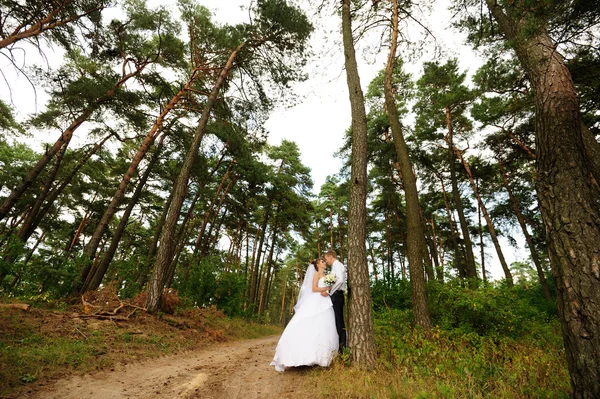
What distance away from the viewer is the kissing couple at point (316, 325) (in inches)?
175

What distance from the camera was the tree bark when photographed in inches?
100

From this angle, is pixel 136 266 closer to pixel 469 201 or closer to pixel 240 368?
pixel 240 368

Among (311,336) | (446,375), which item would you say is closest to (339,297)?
(311,336)

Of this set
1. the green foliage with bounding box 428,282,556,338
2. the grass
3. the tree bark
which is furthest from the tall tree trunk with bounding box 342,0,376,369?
the green foliage with bounding box 428,282,556,338

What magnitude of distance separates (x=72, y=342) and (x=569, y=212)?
316 inches

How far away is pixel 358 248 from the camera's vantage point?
515 centimetres

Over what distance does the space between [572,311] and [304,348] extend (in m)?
3.57

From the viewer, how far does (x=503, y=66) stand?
1018 cm

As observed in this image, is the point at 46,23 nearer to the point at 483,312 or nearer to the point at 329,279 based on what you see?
the point at 329,279

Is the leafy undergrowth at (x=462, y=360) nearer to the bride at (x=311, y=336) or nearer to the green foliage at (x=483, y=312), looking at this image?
the green foliage at (x=483, y=312)

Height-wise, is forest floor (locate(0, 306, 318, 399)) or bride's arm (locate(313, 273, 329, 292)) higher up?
bride's arm (locate(313, 273, 329, 292))

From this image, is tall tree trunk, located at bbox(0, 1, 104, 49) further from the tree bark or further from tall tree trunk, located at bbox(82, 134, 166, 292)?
the tree bark

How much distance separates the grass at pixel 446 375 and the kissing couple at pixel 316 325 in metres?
0.30

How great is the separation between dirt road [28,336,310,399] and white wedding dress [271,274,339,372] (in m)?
0.24
